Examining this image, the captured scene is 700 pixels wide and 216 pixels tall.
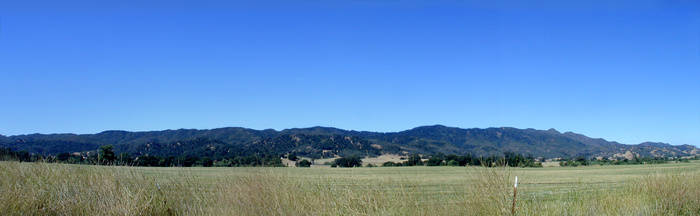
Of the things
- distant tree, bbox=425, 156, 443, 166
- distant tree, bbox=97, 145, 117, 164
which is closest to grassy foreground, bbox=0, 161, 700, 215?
distant tree, bbox=97, 145, 117, 164

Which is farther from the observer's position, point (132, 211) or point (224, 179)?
point (224, 179)

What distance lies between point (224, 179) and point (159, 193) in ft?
A: 6.00

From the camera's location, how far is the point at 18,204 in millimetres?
12125

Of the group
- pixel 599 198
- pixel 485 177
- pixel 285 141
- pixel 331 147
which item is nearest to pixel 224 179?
pixel 485 177

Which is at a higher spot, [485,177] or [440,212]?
[485,177]

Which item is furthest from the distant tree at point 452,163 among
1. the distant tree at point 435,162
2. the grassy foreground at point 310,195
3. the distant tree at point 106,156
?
the grassy foreground at point 310,195

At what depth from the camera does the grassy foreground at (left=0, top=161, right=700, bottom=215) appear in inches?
380

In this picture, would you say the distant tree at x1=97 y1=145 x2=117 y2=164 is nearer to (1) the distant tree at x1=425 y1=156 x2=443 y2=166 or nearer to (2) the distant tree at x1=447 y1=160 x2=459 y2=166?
(2) the distant tree at x1=447 y1=160 x2=459 y2=166

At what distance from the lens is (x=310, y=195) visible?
1150 cm

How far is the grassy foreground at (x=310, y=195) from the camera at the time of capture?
9.64 metres

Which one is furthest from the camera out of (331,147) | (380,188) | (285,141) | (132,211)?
(285,141)

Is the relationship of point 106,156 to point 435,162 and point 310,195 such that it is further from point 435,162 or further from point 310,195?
point 435,162

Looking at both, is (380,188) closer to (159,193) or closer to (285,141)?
(159,193)

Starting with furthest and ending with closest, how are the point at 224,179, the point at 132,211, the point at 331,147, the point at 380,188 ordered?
the point at 331,147
the point at 224,179
the point at 132,211
the point at 380,188
